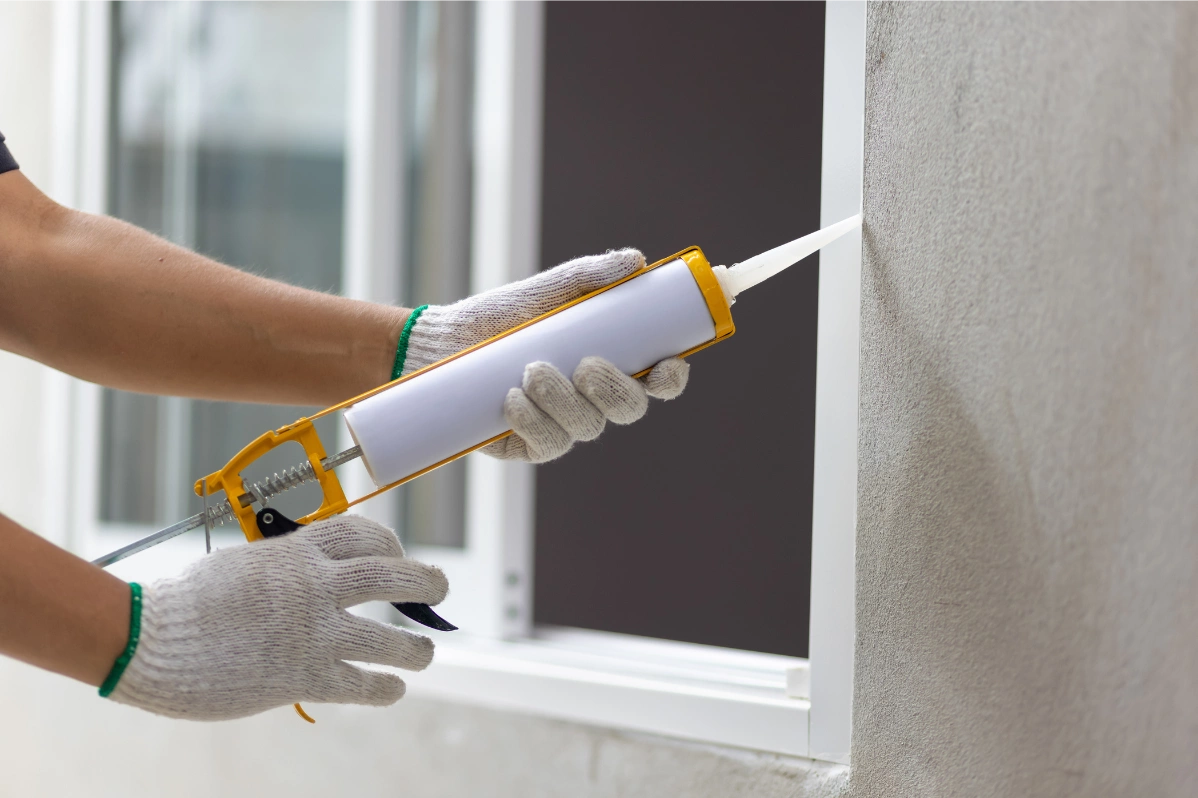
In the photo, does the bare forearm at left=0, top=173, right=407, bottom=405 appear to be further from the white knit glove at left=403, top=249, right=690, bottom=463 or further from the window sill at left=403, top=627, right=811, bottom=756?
the window sill at left=403, top=627, right=811, bottom=756

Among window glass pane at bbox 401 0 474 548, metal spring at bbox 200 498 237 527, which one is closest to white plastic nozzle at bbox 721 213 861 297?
metal spring at bbox 200 498 237 527

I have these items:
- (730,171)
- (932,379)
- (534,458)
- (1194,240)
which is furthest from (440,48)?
(1194,240)

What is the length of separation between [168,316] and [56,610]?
1.09 feet

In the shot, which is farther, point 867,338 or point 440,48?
point 440,48

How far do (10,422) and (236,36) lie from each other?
1.00m

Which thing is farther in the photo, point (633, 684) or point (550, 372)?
point (633, 684)

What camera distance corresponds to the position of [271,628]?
2.40 feet

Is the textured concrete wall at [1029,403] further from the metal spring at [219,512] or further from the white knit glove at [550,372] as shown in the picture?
the metal spring at [219,512]

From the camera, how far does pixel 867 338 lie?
2.77 feet

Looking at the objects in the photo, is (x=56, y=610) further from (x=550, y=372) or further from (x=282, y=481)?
(x=550, y=372)

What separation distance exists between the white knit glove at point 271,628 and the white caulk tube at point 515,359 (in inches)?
3.0

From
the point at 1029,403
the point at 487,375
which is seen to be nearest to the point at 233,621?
the point at 487,375

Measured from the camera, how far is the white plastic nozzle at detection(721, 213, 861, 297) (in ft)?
2.57

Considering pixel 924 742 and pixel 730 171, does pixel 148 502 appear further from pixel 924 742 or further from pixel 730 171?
pixel 924 742
